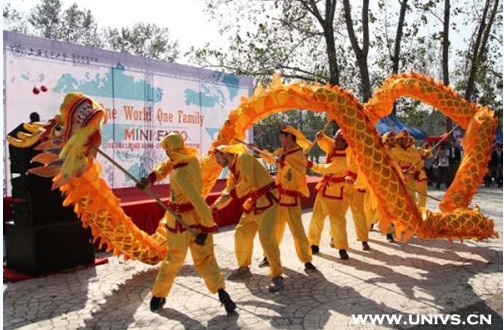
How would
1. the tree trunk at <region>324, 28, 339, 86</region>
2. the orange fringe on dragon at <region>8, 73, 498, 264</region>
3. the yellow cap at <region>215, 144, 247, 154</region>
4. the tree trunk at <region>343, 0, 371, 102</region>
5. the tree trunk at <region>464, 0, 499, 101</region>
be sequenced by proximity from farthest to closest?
the tree trunk at <region>464, 0, 499, 101</region>, the tree trunk at <region>324, 28, 339, 86</region>, the tree trunk at <region>343, 0, 371, 102</region>, the yellow cap at <region>215, 144, 247, 154</region>, the orange fringe on dragon at <region>8, 73, 498, 264</region>

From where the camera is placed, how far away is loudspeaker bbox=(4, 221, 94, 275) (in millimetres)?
4961

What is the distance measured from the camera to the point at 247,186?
4.58m

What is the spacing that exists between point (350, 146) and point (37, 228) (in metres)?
3.26

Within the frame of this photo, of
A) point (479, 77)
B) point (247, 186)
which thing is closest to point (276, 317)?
point (247, 186)

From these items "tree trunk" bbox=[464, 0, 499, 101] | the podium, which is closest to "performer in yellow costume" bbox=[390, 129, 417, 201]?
the podium

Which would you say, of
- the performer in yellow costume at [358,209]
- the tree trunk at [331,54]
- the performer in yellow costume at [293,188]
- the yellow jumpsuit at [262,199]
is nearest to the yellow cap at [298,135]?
the performer in yellow costume at [293,188]

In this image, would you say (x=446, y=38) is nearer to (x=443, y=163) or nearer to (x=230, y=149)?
(x=443, y=163)

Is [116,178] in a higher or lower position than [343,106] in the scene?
lower

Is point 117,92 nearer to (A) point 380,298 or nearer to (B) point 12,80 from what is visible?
(B) point 12,80

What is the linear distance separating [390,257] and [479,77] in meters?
18.5

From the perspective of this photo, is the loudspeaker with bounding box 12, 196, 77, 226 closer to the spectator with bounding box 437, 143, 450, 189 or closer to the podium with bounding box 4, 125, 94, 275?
the podium with bounding box 4, 125, 94, 275

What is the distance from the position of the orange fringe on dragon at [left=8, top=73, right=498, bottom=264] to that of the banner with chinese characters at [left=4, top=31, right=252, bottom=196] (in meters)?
Answer: 3.34

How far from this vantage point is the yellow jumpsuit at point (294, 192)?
512cm

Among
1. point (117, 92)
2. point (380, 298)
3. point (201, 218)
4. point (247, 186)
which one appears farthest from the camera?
point (117, 92)
